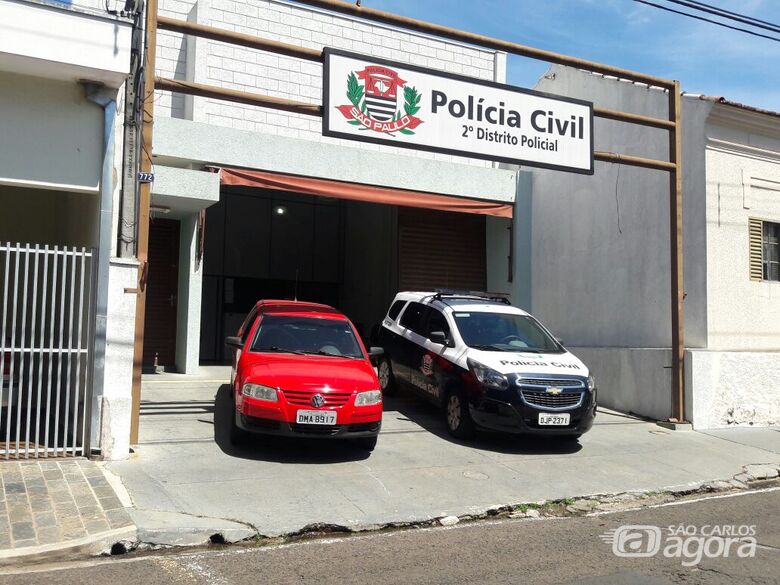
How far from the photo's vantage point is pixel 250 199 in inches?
797

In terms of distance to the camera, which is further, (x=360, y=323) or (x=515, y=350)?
(x=360, y=323)

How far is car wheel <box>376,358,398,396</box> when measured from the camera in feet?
41.0

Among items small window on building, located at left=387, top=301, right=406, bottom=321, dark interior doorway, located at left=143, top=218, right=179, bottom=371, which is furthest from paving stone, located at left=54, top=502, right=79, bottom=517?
dark interior doorway, located at left=143, top=218, right=179, bottom=371

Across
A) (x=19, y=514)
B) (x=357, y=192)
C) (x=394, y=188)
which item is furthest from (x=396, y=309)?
(x=19, y=514)

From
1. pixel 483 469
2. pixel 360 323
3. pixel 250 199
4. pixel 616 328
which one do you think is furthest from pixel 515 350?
pixel 250 199

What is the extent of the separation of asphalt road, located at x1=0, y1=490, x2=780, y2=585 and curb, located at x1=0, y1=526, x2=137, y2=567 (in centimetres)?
18

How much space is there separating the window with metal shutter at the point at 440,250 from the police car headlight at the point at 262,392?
333 inches

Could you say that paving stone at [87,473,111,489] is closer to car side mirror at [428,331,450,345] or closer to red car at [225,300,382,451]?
red car at [225,300,382,451]

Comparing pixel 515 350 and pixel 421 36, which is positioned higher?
pixel 421 36

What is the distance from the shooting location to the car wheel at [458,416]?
9804 mm

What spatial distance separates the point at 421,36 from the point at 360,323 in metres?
7.52

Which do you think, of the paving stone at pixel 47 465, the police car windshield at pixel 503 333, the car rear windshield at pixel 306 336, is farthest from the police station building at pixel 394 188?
the paving stone at pixel 47 465

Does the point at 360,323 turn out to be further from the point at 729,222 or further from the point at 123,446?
the point at 123,446

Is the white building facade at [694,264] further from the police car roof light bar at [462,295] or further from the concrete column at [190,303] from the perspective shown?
the concrete column at [190,303]
